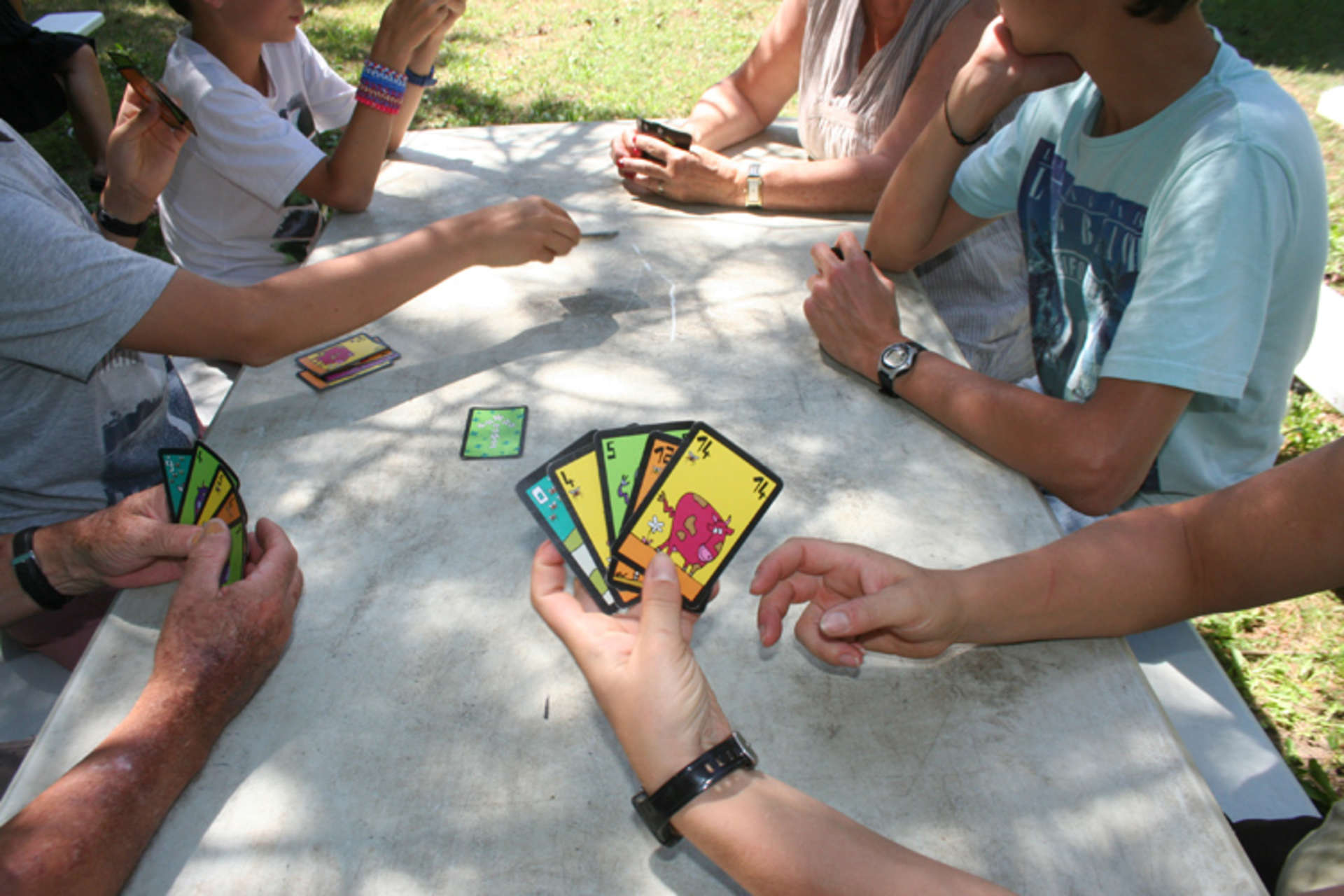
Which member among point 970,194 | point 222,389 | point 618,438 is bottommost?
point 222,389

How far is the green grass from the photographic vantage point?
5527 mm

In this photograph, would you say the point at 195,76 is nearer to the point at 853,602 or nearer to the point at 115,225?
the point at 115,225

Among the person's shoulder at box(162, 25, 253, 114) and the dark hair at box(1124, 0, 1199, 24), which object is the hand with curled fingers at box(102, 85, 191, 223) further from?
the dark hair at box(1124, 0, 1199, 24)

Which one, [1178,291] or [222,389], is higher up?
[1178,291]

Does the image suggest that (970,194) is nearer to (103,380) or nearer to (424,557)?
(424,557)

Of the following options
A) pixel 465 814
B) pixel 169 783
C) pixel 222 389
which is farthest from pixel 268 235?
pixel 465 814

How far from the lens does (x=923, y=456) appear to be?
1506mm

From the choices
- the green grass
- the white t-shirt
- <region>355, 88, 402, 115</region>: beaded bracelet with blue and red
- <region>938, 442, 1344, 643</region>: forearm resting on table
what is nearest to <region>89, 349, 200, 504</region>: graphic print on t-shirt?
the white t-shirt

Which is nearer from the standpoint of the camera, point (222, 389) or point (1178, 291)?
point (1178, 291)

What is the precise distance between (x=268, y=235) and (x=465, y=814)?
2.09m

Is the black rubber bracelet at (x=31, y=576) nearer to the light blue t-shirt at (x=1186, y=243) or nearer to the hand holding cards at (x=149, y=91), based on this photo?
the hand holding cards at (x=149, y=91)

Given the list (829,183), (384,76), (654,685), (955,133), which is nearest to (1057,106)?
(955,133)

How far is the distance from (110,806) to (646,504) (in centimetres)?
72

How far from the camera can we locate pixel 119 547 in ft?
4.26
